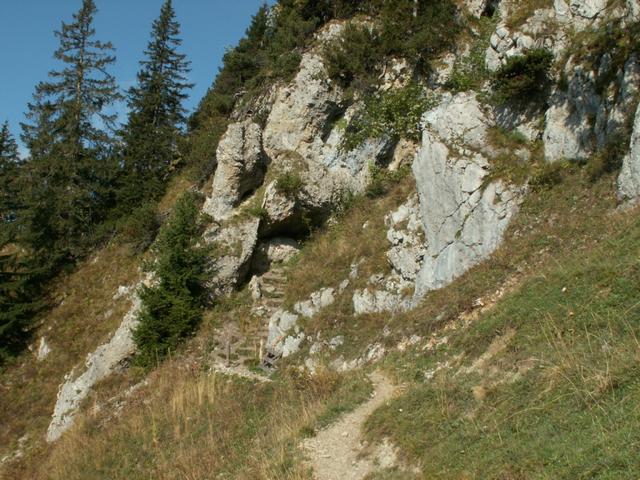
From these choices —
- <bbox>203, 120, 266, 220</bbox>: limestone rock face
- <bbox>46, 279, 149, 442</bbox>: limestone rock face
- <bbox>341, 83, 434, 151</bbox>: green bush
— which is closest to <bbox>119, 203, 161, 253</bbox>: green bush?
<bbox>203, 120, 266, 220</bbox>: limestone rock face

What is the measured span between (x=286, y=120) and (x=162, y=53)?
12.2 m

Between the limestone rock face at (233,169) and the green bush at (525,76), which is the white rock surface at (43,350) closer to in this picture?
the limestone rock face at (233,169)

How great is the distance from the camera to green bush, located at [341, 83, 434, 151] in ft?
68.2

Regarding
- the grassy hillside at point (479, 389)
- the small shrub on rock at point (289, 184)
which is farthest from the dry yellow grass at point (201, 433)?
the small shrub on rock at point (289, 184)

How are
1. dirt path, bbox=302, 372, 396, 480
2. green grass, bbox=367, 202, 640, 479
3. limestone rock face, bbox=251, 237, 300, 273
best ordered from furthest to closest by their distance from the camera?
limestone rock face, bbox=251, 237, 300, 273, dirt path, bbox=302, 372, 396, 480, green grass, bbox=367, 202, 640, 479

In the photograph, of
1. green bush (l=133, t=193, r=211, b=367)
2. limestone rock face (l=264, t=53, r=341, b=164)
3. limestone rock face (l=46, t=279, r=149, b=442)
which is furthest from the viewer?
limestone rock face (l=264, t=53, r=341, b=164)

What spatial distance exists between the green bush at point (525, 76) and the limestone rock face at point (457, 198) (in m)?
0.93

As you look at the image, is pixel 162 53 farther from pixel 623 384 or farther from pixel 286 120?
pixel 623 384

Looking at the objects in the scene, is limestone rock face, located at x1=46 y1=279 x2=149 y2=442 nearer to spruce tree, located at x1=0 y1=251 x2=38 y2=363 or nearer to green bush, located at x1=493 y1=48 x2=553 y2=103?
spruce tree, located at x1=0 y1=251 x2=38 y2=363

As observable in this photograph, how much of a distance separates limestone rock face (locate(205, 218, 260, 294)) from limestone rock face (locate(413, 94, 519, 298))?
7.89m

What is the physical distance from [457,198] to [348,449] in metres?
8.50

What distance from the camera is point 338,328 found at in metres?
15.0

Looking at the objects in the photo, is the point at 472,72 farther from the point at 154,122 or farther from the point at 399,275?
the point at 154,122

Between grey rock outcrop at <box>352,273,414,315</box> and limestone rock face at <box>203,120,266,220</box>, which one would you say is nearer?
grey rock outcrop at <box>352,273,414,315</box>
